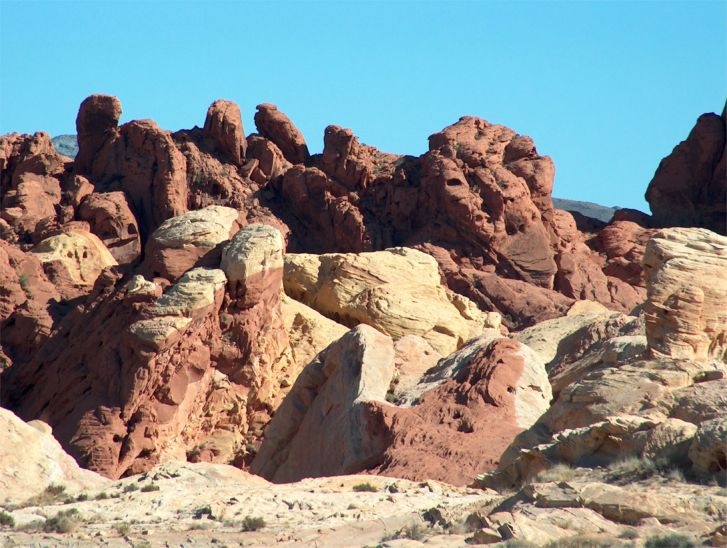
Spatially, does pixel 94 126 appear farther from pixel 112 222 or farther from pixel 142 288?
pixel 142 288

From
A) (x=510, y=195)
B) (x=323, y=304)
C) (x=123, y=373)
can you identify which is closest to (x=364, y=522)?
(x=123, y=373)

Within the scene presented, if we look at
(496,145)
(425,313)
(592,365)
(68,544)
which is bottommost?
(68,544)

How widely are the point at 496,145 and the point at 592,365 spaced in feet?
91.5

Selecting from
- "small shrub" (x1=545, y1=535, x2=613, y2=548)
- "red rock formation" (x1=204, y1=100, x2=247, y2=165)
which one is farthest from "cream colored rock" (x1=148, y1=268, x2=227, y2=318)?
"small shrub" (x1=545, y1=535, x2=613, y2=548)

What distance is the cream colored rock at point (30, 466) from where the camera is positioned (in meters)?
26.4

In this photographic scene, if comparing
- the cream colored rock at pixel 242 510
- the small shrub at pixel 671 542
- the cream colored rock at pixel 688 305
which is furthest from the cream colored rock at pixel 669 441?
the cream colored rock at pixel 688 305

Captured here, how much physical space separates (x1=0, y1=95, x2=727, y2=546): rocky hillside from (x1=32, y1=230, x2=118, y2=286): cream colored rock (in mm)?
106

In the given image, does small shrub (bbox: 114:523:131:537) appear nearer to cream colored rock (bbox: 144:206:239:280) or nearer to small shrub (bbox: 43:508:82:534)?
small shrub (bbox: 43:508:82:534)

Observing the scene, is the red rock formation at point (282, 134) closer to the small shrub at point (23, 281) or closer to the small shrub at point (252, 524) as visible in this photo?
the small shrub at point (23, 281)

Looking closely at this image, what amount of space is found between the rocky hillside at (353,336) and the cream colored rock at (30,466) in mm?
54

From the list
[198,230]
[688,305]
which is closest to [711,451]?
[688,305]

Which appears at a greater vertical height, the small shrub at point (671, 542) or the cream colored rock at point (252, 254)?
the cream colored rock at point (252, 254)

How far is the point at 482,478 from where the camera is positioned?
25359 mm

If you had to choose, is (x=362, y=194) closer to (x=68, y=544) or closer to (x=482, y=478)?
(x=482, y=478)
